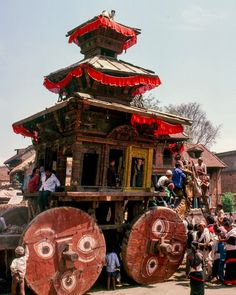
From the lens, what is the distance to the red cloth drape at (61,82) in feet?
36.1

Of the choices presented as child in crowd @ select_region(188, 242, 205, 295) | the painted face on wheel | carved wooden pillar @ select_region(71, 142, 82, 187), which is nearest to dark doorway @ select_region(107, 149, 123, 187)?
carved wooden pillar @ select_region(71, 142, 82, 187)

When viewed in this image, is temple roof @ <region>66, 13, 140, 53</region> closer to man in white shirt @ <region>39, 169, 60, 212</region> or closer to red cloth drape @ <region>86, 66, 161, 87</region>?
red cloth drape @ <region>86, 66, 161, 87</region>

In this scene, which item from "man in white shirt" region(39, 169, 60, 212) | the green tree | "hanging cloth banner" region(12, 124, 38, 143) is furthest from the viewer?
the green tree

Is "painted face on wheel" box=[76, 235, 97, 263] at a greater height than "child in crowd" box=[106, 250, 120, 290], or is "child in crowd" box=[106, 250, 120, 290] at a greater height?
"painted face on wheel" box=[76, 235, 97, 263]

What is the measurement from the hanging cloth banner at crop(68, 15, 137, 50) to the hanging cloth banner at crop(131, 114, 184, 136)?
3987 millimetres

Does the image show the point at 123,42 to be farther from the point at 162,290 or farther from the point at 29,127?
the point at 162,290

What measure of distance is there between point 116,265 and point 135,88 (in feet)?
20.5

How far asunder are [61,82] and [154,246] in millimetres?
6483

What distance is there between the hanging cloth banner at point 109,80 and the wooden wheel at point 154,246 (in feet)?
14.5

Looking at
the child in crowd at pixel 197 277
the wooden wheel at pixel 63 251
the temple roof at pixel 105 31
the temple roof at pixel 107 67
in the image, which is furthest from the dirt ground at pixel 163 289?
the temple roof at pixel 105 31

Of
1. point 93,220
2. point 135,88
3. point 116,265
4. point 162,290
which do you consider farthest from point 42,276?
point 135,88

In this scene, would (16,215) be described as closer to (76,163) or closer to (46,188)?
(46,188)

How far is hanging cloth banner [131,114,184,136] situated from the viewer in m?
11.0

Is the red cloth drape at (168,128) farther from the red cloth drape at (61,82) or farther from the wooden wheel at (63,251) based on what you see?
the wooden wheel at (63,251)
